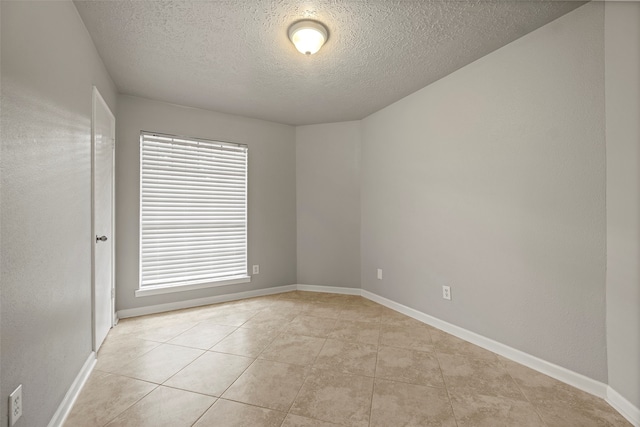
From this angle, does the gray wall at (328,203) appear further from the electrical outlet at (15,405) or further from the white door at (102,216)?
the electrical outlet at (15,405)

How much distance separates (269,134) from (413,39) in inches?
→ 90.7

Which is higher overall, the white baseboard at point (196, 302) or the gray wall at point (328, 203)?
the gray wall at point (328, 203)

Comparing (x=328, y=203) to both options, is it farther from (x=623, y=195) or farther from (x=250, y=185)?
(x=623, y=195)

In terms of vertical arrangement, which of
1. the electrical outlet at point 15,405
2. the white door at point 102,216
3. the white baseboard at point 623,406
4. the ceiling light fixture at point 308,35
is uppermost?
the ceiling light fixture at point 308,35

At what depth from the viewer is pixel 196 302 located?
3381mm

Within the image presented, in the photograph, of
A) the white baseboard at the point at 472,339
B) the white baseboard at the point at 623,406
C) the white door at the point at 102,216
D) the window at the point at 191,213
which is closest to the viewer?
the white baseboard at the point at 623,406

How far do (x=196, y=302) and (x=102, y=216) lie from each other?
4.89 feet

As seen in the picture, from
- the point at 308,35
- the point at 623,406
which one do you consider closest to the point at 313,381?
the point at 623,406

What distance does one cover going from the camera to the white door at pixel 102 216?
212 cm

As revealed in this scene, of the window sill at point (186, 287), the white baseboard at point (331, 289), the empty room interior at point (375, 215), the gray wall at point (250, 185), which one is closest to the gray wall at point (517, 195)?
the empty room interior at point (375, 215)

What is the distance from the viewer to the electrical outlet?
111 cm

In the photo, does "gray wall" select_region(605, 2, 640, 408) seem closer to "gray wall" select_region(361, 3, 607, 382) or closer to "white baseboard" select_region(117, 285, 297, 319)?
"gray wall" select_region(361, 3, 607, 382)

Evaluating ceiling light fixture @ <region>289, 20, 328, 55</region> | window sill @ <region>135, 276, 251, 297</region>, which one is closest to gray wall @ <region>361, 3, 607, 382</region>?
ceiling light fixture @ <region>289, 20, 328, 55</region>

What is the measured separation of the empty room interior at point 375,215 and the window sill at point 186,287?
25 mm
